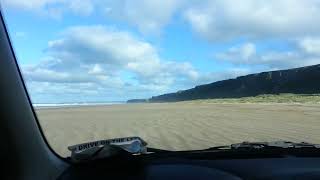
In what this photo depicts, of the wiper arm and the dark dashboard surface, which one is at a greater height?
the wiper arm

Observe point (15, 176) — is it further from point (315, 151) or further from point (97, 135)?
point (97, 135)

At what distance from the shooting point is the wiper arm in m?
2.74

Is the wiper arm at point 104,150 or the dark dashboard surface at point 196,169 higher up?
the wiper arm at point 104,150

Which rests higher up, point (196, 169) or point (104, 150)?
point (104, 150)

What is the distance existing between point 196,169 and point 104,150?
416mm

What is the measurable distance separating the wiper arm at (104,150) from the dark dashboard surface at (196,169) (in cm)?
4

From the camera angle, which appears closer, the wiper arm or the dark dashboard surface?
the dark dashboard surface

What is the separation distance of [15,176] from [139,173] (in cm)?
54

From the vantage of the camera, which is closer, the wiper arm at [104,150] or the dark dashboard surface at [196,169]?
the dark dashboard surface at [196,169]

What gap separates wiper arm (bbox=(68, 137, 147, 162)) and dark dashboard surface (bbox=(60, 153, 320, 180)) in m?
0.04

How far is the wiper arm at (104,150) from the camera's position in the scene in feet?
9.00

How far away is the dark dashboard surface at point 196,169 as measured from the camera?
2629mm

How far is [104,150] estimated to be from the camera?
277cm

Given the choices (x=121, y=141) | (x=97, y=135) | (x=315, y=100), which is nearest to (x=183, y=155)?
(x=121, y=141)
